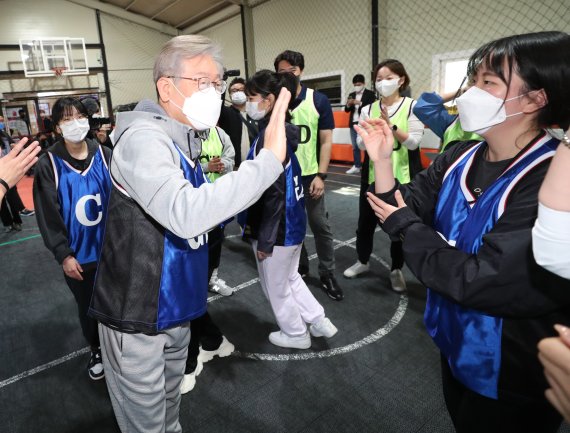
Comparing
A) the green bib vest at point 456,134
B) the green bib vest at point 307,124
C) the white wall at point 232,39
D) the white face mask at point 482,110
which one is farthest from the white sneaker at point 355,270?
the white wall at point 232,39

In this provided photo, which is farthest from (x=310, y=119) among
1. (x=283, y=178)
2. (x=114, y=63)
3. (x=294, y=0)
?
(x=114, y=63)

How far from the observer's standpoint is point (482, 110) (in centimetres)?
121

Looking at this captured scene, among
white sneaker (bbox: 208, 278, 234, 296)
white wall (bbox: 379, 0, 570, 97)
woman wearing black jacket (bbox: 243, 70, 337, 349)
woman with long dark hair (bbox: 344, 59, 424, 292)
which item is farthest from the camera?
white wall (bbox: 379, 0, 570, 97)

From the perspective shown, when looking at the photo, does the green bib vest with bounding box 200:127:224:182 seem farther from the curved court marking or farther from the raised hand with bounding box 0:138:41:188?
the raised hand with bounding box 0:138:41:188

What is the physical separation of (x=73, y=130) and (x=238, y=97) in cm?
282

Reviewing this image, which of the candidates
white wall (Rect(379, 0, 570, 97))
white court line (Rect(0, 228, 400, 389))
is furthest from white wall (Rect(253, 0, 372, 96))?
white court line (Rect(0, 228, 400, 389))

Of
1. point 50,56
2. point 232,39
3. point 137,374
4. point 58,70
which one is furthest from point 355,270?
point 50,56

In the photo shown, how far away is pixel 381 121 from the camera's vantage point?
145cm

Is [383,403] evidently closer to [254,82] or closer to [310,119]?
[254,82]

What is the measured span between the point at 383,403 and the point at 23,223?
22.7 ft

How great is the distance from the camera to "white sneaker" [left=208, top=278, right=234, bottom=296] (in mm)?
3484

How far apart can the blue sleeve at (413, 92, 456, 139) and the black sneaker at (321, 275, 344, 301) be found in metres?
1.60

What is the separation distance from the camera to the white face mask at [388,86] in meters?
3.06

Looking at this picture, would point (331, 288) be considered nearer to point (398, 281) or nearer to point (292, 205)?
point (398, 281)
